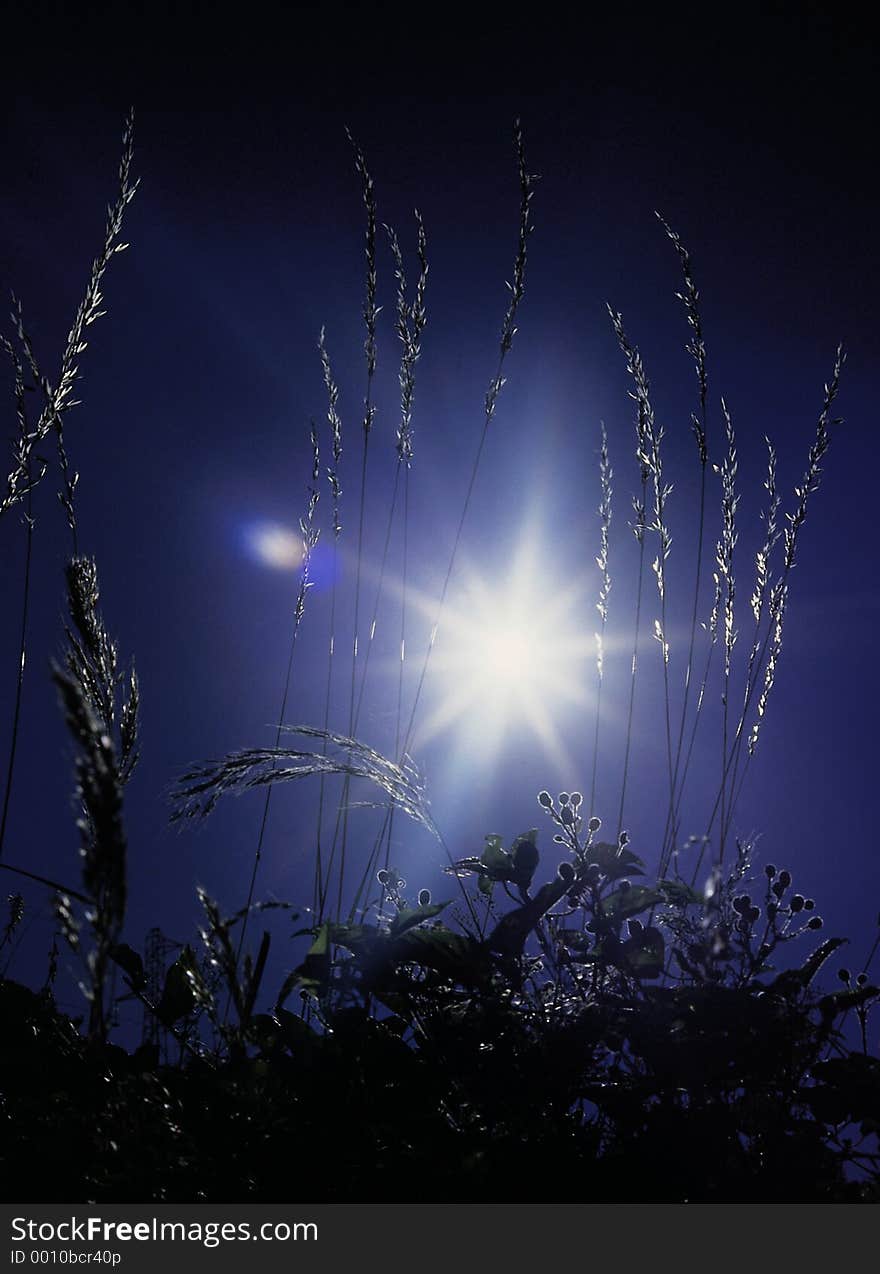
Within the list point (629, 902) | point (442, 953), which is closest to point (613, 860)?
point (629, 902)

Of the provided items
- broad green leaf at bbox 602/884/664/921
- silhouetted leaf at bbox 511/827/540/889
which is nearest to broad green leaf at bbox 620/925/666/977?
broad green leaf at bbox 602/884/664/921

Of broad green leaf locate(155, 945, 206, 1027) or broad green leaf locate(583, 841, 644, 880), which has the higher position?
broad green leaf locate(583, 841, 644, 880)

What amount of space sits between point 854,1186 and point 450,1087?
49cm

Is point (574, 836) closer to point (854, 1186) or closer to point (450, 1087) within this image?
point (450, 1087)

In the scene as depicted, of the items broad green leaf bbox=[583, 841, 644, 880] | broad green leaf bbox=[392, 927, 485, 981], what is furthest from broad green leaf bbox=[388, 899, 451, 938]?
broad green leaf bbox=[583, 841, 644, 880]

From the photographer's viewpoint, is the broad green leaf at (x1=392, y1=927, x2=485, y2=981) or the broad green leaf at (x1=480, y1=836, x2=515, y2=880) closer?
the broad green leaf at (x1=392, y1=927, x2=485, y2=981)

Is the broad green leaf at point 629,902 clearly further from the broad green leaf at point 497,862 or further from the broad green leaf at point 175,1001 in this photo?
the broad green leaf at point 175,1001

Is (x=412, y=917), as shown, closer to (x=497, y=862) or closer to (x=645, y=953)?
(x=497, y=862)

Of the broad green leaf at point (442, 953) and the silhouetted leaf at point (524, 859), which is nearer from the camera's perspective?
the broad green leaf at point (442, 953)

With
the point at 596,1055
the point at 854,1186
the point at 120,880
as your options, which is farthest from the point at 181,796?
the point at 854,1186

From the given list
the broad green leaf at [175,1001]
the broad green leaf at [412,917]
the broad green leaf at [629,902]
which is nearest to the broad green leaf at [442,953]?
the broad green leaf at [412,917]

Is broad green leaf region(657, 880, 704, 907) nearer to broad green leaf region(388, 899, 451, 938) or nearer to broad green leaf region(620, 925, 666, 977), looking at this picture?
broad green leaf region(620, 925, 666, 977)

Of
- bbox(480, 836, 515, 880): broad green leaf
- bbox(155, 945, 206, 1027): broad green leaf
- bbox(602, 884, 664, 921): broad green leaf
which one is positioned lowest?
bbox(155, 945, 206, 1027): broad green leaf
